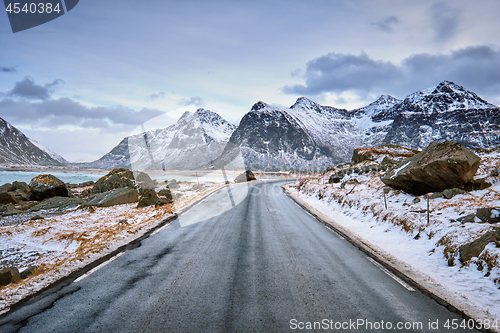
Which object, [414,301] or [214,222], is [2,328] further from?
[214,222]

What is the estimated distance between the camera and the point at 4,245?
669cm

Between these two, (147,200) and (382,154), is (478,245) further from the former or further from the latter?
(382,154)

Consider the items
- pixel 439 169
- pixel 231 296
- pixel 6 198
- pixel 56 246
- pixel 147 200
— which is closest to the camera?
pixel 231 296

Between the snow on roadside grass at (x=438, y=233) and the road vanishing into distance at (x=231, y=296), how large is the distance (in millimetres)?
1060

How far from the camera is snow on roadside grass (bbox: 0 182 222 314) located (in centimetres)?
414

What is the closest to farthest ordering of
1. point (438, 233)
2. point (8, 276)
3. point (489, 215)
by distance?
point (8, 276) < point (489, 215) < point (438, 233)

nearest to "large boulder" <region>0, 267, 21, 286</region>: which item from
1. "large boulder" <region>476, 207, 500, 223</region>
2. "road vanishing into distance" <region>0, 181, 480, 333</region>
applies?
"road vanishing into distance" <region>0, 181, 480, 333</region>

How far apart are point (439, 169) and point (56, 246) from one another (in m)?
13.4

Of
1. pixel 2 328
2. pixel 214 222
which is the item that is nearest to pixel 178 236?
pixel 214 222

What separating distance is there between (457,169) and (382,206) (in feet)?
9.79

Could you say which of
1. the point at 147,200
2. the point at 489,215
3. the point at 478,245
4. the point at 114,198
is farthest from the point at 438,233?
the point at 114,198

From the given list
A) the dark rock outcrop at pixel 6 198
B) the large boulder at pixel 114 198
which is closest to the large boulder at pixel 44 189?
the dark rock outcrop at pixel 6 198

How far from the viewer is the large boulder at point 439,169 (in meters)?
8.73

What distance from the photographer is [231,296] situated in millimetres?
3885
